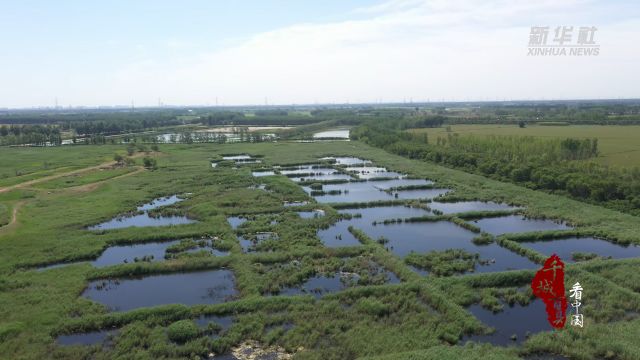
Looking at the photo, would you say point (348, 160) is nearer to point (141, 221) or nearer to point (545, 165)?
point (545, 165)

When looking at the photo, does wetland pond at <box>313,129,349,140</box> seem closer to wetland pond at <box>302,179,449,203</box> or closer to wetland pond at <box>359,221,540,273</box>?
wetland pond at <box>302,179,449,203</box>

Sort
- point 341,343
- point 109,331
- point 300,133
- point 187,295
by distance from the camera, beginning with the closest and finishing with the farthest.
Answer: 1. point 341,343
2. point 109,331
3. point 187,295
4. point 300,133

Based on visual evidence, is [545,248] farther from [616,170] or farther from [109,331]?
[109,331]

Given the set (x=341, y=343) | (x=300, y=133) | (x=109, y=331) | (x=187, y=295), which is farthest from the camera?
(x=300, y=133)

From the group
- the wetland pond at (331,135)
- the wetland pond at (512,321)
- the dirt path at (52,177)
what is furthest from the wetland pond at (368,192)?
the wetland pond at (331,135)

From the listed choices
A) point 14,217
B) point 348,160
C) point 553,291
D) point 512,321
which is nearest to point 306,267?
point 512,321

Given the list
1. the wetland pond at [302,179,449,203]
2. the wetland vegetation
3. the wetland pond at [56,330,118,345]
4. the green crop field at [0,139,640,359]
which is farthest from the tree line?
the wetland pond at [56,330,118,345]

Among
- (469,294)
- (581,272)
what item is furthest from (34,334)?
(581,272)

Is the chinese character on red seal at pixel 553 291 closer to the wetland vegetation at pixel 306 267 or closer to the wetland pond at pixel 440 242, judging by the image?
the wetland vegetation at pixel 306 267
